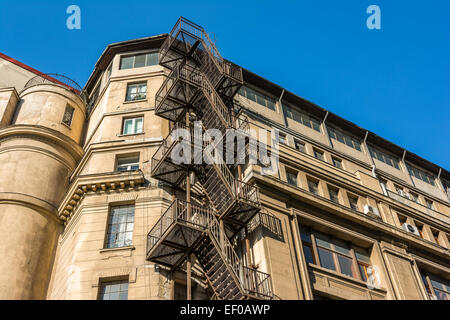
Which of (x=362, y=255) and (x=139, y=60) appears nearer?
(x=362, y=255)

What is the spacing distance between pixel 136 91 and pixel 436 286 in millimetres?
20703

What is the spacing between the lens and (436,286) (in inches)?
1160

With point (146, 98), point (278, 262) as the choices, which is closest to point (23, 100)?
point (146, 98)

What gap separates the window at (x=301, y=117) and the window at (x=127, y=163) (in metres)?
11.6

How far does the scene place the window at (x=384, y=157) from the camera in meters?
37.5

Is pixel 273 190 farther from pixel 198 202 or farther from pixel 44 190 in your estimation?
pixel 44 190

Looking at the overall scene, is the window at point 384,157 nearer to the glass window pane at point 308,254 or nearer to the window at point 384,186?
the window at point 384,186

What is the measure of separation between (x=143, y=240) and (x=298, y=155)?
11.4m

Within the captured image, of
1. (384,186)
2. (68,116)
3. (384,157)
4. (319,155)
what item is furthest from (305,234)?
(68,116)

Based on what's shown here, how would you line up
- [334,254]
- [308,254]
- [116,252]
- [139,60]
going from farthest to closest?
[139,60] → [334,254] → [308,254] → [116,252]

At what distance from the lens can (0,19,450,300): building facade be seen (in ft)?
70.8

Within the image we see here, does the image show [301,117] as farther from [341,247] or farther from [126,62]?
[126,62]

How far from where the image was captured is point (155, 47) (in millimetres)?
33531

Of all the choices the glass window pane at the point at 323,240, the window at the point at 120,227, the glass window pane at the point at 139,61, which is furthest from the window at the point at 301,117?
the window at the point at 120,227
